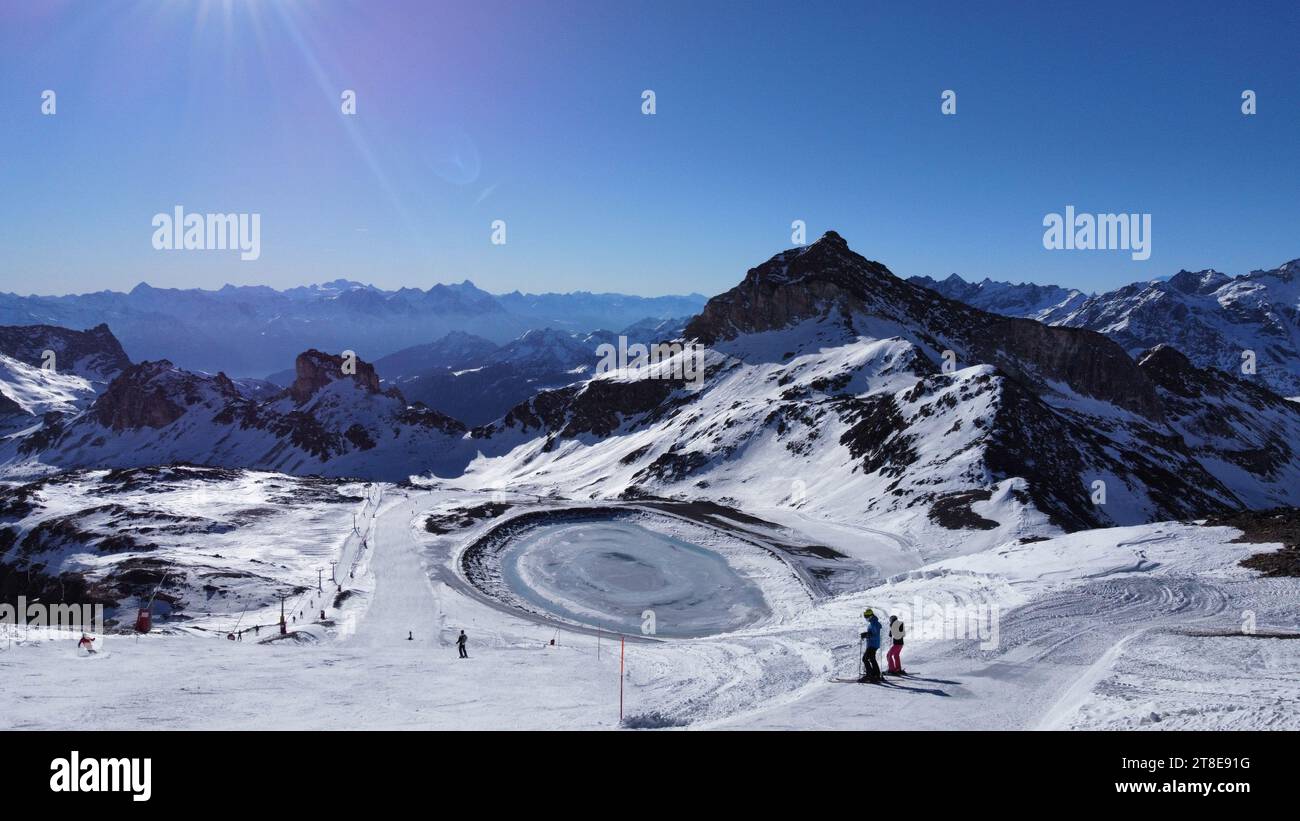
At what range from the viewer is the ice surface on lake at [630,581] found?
45.8 m

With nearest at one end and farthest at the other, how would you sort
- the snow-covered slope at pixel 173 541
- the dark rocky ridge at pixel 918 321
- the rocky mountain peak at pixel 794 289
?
the snow-covered slope at pixel 173 541 < the dark rocky ridge at pixel 918 321 < the rocky mountain peak at pixel 794 289

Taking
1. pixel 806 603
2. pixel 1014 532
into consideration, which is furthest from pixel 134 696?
pixel 1014 532

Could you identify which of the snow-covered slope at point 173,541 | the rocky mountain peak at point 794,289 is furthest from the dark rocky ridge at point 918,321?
the snow-covered slope at point 173,541

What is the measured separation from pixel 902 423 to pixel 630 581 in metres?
49.1

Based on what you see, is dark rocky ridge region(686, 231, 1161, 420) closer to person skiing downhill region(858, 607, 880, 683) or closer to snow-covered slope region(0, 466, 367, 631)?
snow-covered slope region(0, 466, 367, 631)

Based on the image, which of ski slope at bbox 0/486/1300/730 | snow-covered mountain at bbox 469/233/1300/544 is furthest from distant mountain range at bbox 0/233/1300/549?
ski slope at bbox 0/486/1300/730

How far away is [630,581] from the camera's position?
53062 millimetres

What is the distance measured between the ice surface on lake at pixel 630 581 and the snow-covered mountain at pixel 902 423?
21.6 metres

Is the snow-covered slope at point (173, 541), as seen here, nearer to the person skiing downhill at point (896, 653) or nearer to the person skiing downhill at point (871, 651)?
the person skiing downhill at point (871, 651)

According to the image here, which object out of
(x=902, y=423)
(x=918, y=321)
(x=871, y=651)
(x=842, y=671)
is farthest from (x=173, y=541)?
(x=918, y=321)

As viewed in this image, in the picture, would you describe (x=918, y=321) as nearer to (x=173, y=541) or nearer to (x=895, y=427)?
(x=895, y=427)

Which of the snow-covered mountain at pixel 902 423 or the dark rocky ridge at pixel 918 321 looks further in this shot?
the dark rocky ridge at pixel 918 321

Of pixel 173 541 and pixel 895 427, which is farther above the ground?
Result: pixel 895 427

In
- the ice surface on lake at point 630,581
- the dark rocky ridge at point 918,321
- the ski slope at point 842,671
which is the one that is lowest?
the ice surface on lake at point 630,581
